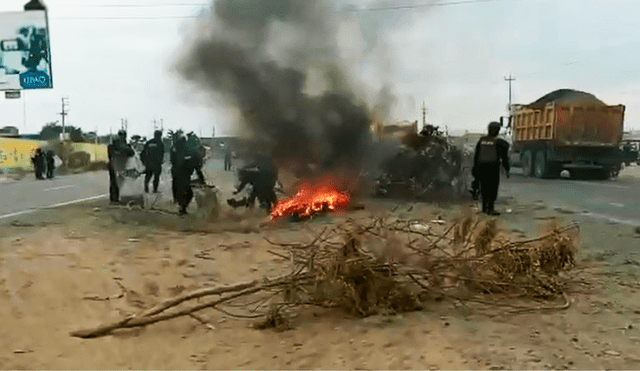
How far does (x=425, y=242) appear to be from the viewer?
6203 millimetres

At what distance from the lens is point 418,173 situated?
14867mm

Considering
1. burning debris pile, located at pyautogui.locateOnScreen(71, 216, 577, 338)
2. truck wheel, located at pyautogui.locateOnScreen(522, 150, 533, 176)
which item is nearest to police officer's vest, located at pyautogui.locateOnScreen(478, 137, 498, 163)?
burning debris pile, located at pyautogui.locateOnScreen(71, 216, 577, 338)

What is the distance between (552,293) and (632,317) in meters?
0.71

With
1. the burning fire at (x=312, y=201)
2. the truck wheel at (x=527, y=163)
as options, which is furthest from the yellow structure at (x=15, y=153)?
the burning fire at (x=312, y=201)

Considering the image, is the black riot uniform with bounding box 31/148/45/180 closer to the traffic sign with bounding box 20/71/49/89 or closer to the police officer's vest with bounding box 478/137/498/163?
the traffic sign with bounding box 20/71/49/89

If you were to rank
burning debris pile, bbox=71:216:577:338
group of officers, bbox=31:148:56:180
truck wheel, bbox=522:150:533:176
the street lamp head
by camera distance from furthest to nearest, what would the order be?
group of officers, bbox=31:148:56:180, truck wheel, bbox=522:150:533:176, the street lamp head, burning debris pile, bbox=71:216:577:338

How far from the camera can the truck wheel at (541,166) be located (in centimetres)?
2342

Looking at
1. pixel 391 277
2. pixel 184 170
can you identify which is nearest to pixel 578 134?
pixel 184 170

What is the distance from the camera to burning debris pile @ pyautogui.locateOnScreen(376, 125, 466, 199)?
583 inches

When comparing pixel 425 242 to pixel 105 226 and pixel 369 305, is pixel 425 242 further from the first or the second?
pixel 105 226

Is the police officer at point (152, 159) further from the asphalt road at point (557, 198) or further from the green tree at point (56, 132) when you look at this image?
the green tree at point (56, 132)

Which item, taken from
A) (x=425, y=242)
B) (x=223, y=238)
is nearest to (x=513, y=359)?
(x=425, y=242)

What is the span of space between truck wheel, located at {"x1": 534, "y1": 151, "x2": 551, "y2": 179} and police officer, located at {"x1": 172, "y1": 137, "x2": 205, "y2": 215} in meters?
14.8

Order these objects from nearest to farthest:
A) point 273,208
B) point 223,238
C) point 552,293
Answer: point 552,293 → point 223,238 → point 273,208
